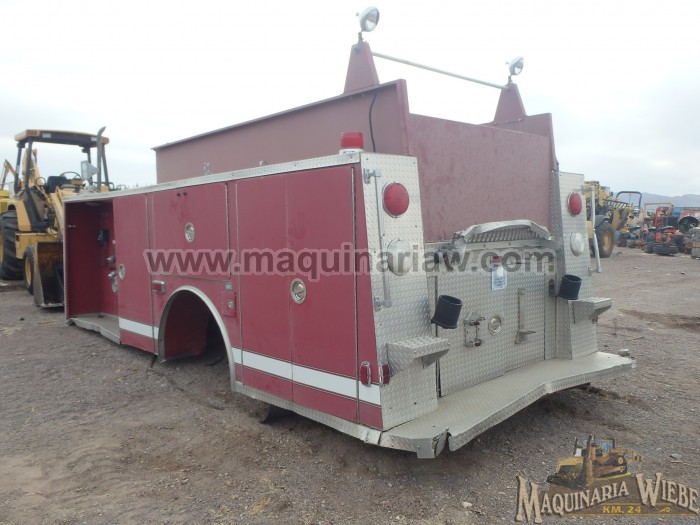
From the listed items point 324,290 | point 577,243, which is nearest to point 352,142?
point 324,290

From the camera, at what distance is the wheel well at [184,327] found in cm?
504

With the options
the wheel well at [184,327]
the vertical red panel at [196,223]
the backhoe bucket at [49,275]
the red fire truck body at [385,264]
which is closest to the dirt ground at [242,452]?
the wheel well at [184,327]

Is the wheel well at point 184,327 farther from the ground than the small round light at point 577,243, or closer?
closer

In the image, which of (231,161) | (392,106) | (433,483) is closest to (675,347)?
(433,483)

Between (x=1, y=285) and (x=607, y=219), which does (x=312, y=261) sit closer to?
(x=1, y=285)

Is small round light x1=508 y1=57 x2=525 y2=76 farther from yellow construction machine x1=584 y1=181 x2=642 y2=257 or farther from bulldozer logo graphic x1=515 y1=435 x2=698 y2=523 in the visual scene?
yellow construction machine x1=584 y1=181 x2=642 y2=257

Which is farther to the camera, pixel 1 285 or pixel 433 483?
pixel 1 285

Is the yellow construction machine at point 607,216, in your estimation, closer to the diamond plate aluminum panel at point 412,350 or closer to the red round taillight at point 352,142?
the diamond plate aluminum panel at point 412,350

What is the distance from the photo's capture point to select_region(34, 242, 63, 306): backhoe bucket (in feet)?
27.6

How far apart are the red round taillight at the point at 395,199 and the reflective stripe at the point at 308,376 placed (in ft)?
3.33

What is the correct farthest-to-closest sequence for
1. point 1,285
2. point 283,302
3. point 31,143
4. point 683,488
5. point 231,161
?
point 1,285 → point 31,143 → point 231,161 → point 283,302 → point 683,488

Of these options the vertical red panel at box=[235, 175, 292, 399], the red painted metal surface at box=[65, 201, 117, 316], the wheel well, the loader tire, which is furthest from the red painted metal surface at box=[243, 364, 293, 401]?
the loader tire

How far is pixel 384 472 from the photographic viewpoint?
3254 millimetres

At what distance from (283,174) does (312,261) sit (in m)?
0.63
